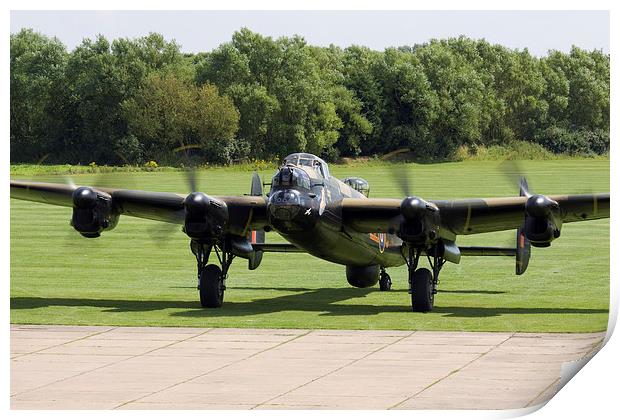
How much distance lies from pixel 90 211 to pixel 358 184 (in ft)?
24.0

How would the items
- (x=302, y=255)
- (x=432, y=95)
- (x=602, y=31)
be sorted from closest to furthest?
(x=602, y=31) → (x=432, y=95) → (x=302, y=255)

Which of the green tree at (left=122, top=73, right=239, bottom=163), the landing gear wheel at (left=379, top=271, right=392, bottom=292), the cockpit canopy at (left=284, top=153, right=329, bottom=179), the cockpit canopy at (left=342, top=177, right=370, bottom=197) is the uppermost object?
the green tree at (left=122, top=73, right=239, bottom=163)

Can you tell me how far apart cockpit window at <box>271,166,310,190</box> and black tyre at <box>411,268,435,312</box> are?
3.75m

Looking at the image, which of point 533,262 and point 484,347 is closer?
point 484,347

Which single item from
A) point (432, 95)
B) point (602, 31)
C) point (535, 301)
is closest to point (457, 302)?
point (535, 301)

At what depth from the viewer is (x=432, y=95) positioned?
3045 centimetres

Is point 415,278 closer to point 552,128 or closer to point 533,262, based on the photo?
point 552,128

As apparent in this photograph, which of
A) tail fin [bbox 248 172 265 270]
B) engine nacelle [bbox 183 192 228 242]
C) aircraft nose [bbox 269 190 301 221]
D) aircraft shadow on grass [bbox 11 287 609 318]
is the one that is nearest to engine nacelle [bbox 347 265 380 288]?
aircraft shadow on grass [bbox 11 287 609 318]

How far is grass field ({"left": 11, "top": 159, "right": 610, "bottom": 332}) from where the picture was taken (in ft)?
94.6

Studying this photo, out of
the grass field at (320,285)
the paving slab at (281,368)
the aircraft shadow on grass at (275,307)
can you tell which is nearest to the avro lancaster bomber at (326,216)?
the grass field at (320,285)

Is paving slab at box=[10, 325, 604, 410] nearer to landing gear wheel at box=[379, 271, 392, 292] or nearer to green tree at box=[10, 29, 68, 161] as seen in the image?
green tree at box=[10, 29, 68, 161]

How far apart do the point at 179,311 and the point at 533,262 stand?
725 inches

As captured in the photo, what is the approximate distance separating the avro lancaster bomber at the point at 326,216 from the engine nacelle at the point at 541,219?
0.9 inches

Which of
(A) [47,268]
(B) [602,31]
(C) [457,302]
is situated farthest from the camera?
(A) [47,268]
